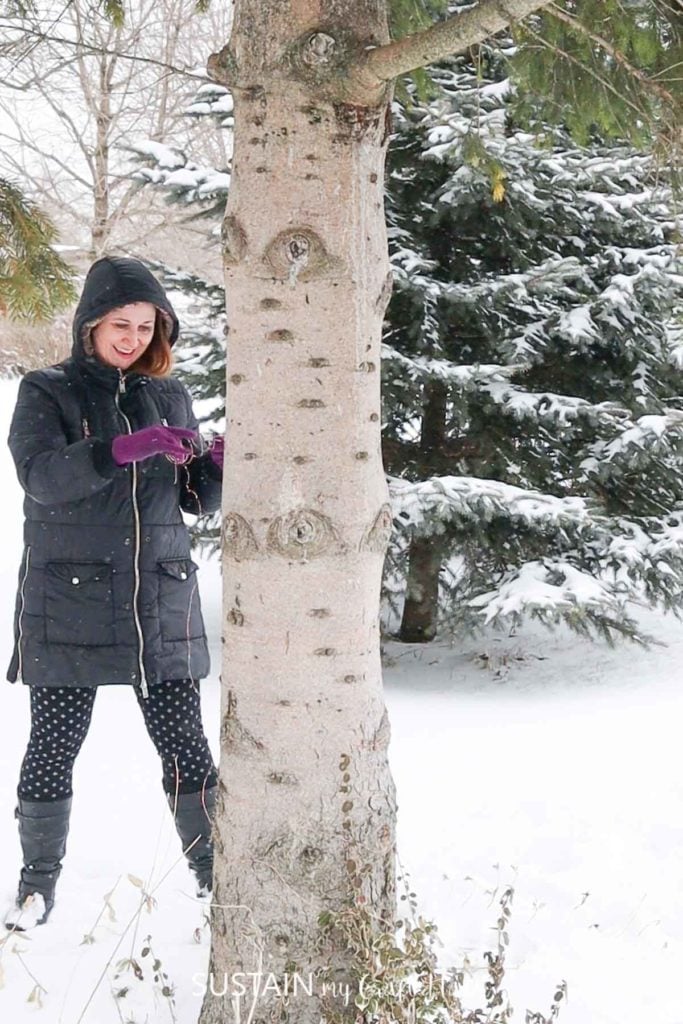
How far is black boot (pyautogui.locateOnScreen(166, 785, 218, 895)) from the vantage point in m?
2.64

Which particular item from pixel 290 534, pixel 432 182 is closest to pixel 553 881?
pixel 290 534

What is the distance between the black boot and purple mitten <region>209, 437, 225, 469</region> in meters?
0.91

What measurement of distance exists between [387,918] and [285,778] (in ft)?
1.31

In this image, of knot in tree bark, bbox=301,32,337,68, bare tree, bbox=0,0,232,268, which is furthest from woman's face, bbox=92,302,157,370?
bare tree, bbox=0,0,232,268

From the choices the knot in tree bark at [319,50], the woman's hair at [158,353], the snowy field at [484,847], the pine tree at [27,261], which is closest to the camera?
the knot in tree bark at [319,50]

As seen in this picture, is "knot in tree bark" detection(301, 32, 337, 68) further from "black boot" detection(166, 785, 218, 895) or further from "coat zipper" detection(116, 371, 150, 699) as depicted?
"black boot" detection(166, 785, 218, 895)

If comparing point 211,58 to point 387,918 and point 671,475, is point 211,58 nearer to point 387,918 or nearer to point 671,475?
point 387,918

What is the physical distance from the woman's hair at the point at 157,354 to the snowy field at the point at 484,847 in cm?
143

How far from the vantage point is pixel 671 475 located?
220 inches

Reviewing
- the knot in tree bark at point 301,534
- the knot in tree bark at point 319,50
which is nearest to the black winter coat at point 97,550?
the knot in tree bark at point 301,534

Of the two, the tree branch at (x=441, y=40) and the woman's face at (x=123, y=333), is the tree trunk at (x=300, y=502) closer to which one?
the tree branch at (x=441, y=40)

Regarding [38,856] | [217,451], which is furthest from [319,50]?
[38,856]

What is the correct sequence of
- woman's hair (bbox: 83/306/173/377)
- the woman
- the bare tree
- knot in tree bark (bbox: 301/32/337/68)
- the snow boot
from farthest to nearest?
the bare tree
woman's hair (bbox: 83/306/173/377)
the snow boot
the woman
knot in tree bark (bbox: 301/32/337/68)

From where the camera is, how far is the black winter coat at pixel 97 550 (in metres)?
2.49
